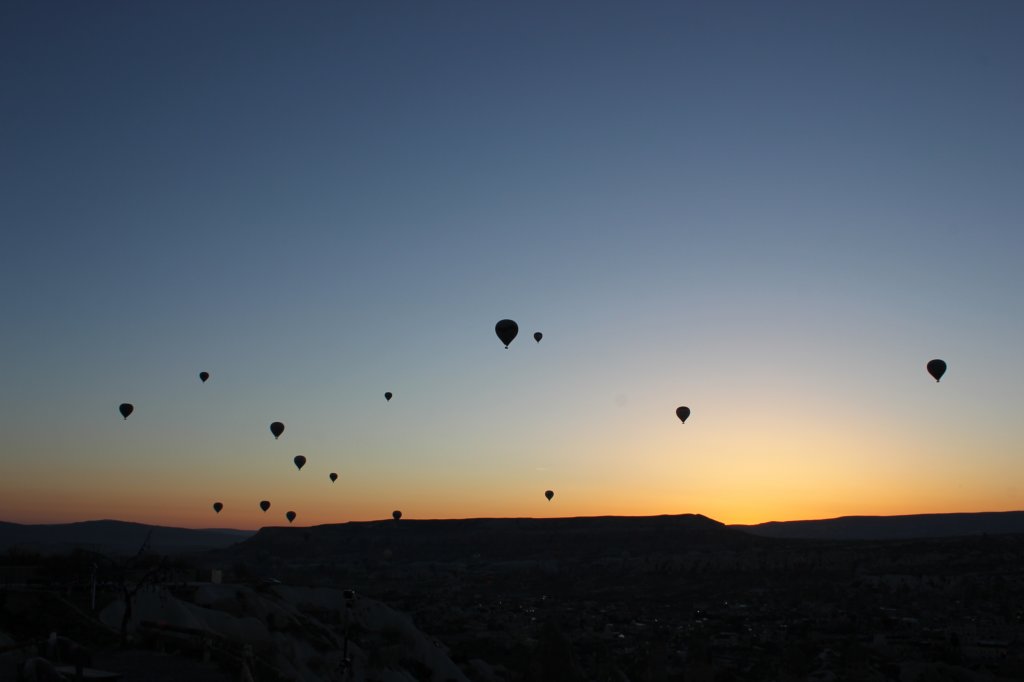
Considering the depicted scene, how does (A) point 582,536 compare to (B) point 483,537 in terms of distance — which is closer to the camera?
(A) point 582,536

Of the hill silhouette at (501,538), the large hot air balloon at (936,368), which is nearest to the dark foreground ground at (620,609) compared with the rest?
the hill silhouette at (501,538)

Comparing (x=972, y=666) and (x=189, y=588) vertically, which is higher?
(x=189, y=588)

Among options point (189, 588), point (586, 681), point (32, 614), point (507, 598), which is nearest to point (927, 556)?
Answer: point (507, 598)

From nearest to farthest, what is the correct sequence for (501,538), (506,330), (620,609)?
(506,330), (620,609), (501,538)

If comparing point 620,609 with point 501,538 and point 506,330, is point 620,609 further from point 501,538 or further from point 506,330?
point 501,538

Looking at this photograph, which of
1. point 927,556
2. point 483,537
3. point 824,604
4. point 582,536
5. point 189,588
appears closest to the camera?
point 189,588

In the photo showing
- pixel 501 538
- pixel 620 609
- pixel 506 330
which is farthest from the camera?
pixel 501 538

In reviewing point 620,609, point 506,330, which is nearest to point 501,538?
point 620,609

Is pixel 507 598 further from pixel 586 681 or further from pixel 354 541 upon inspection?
pixel 354 541
